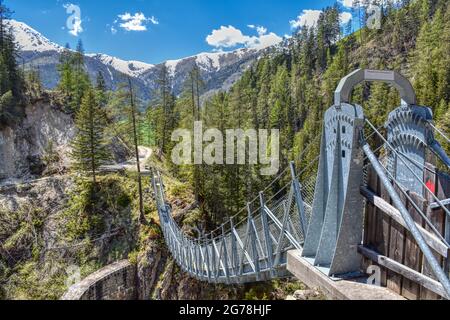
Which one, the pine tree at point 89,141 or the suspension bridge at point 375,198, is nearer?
the suspension bridge at point 375,198

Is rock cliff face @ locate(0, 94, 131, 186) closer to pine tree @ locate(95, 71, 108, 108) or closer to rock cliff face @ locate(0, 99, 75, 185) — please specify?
rock cliff face @ locate(0, 99, 75, 185)

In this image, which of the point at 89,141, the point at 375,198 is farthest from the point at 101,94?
the point at 375,198

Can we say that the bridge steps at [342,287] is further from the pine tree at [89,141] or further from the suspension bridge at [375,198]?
the pine tree at [89,141]

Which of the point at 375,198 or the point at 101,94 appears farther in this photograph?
the point at 101,94

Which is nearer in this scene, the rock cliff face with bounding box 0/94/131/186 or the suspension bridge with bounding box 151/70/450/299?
the suspension bridge with bounding box 151/70/450/299

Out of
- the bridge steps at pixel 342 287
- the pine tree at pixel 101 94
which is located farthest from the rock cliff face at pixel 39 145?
the bridge steps at pixel 342 287

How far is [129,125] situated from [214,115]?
15.2 feet

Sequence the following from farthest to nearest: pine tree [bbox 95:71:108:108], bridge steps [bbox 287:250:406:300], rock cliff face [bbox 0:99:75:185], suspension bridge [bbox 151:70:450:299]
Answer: pine tree [bbox 95:71:108:108] → rock cliff face [bbox 0:99:75:185] → bridge steps [bbox 287:250:406:300] → suspension bridge [bbox 151:70:450:299]

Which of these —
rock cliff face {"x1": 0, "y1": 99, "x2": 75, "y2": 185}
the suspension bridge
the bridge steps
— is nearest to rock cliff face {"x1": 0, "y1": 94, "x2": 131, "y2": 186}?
rock cliff face {"x1": 0, "y1": 99, "x2": 75, "y2": 185}

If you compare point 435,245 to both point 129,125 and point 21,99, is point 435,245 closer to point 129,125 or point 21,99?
→ point 129,125

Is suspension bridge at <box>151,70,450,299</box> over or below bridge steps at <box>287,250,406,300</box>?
over

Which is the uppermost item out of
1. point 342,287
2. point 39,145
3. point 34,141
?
point 34,141

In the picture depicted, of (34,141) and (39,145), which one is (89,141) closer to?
(39,145)

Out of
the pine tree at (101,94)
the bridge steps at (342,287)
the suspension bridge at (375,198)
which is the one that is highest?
the pine tree at (101,94)
